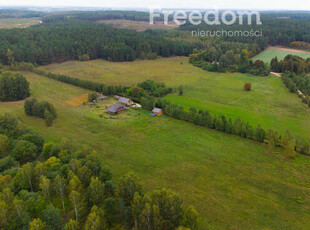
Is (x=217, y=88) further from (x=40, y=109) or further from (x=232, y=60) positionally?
(x=40, y=109)

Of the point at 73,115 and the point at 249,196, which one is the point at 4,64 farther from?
the point at 249,196

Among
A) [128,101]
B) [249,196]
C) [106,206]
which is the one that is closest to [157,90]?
[128,101]

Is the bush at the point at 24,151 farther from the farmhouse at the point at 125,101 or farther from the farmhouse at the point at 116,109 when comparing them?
the farmhouse at the point at 125,101

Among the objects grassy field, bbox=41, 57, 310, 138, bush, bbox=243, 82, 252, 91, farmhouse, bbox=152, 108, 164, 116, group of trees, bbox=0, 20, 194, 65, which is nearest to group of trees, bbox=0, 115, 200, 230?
farmhouse, bbox=152, 108, 164, 116

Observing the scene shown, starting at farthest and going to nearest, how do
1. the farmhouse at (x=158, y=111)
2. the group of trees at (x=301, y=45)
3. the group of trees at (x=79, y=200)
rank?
the group of trees at (x=301, y=45) < the farmhouse at (x=158, y=111) < the group of trees at (x=79, y=200)

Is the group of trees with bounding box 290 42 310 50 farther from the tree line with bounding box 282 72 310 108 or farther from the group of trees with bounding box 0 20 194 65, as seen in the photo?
the group of trees with bounding box 0 20 194 65

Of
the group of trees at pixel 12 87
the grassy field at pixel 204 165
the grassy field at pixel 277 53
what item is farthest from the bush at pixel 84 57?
the grassy field at pixel 277 53

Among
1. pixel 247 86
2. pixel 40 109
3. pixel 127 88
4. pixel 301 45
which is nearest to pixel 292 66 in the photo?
pixel 247 86
